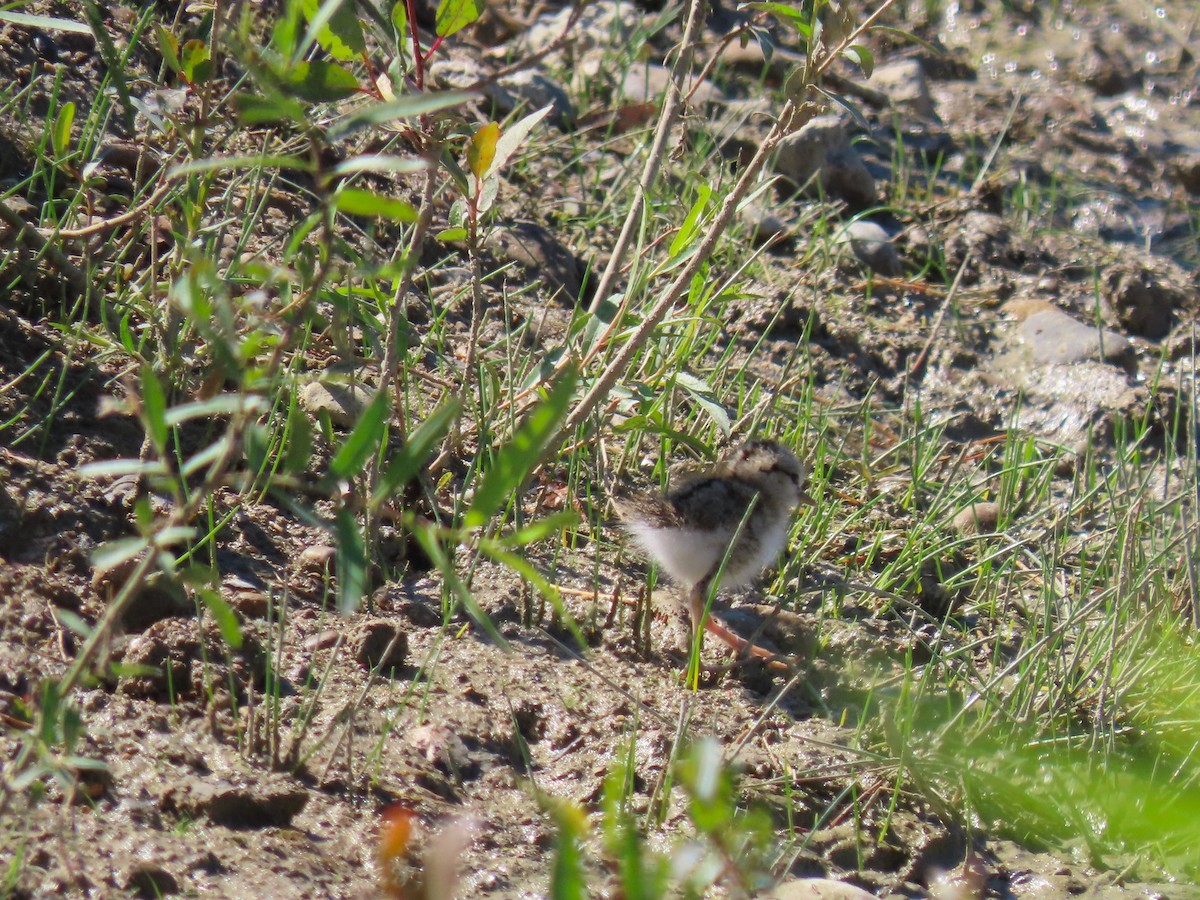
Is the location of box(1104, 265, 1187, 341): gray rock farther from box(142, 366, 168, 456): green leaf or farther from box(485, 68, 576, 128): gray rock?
box(142, 366, 168, 456): green leaf

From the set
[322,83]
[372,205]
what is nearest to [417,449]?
[372,205]

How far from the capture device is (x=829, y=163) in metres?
6.62

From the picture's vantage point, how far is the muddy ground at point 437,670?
2707 mm

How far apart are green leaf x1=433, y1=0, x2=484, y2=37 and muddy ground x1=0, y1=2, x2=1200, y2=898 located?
44.9 inches

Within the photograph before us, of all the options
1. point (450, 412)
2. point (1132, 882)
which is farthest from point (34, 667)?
point (1132, 882)

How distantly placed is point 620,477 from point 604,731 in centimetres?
132

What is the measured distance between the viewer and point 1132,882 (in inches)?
129

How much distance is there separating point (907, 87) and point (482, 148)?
5.21 m

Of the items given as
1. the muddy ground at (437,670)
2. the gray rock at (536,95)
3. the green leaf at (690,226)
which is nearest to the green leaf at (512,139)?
the green leaf at (690,226)

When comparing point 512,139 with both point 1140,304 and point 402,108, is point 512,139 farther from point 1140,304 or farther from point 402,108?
point 1140,304

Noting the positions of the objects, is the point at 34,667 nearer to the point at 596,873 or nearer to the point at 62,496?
the point at 62,496

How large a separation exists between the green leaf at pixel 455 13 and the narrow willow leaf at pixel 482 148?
35cm

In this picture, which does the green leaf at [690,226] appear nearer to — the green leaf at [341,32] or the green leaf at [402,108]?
the green leaf at [341,32]

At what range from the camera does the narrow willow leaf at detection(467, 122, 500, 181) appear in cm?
329
